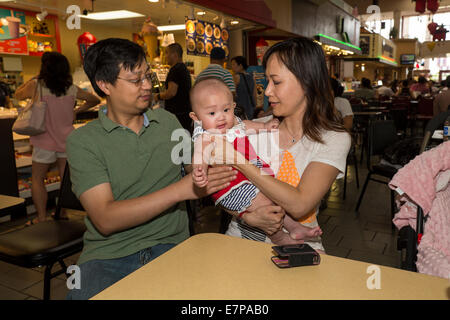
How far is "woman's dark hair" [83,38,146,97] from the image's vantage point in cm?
166

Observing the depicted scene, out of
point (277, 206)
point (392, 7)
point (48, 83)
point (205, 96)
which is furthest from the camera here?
point (392, 7)

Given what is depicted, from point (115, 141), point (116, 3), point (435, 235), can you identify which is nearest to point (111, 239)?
point (115, 141)

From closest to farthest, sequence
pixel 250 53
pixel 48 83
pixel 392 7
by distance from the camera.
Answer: pixel 48 83, pixel 250 53, pixel 392 7

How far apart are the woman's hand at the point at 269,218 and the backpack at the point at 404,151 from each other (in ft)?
7.65

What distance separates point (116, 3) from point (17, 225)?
3.88 metres

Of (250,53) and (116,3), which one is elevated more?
(116,3)

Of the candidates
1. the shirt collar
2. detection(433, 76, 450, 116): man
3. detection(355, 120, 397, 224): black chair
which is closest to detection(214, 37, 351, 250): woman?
the shirt collar

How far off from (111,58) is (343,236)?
3.09 meters

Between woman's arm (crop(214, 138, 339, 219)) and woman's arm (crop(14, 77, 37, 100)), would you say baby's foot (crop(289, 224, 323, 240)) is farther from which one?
woman's arm (crop(14, 77, 37, 100))

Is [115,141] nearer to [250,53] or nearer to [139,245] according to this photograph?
[139,245]

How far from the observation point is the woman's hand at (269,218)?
1.52m

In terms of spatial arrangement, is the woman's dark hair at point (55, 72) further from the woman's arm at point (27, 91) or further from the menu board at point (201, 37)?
the menu board at point (201, 37)

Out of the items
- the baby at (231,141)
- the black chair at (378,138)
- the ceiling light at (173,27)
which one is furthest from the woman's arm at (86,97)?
A: the ceiling light at (173,27)

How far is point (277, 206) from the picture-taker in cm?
153
